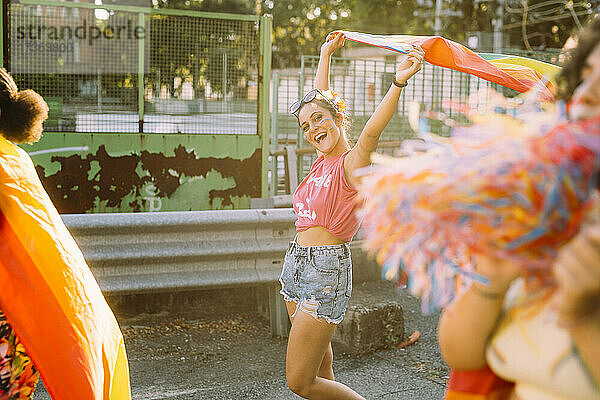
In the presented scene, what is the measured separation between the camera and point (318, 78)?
170 inches

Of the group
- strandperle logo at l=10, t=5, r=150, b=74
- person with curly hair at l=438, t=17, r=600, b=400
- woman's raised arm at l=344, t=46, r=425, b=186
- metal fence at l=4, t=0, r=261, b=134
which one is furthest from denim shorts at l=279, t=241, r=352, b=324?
strandperle logo at l=10, t=5, r=150, b=74

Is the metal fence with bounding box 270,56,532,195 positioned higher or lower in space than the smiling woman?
higher

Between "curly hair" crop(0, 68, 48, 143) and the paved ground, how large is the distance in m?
1.92

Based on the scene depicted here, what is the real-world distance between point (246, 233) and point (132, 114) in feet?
6.70

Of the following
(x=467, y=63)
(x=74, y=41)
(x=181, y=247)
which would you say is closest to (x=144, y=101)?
(x=74, y=41)

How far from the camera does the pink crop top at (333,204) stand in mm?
3691

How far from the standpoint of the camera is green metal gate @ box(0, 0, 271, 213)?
20.7ft

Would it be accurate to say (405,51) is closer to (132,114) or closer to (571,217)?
(571,217)

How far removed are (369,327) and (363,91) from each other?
162 inches

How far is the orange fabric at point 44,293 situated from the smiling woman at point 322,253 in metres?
1.03

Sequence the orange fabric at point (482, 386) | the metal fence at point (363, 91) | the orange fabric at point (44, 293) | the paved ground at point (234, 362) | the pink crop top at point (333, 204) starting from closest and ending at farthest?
the orange fabric at point (482, 386) < the orange fabric at point (44, 293) < the pink crop top at point (333, 204) < the paved ground at point (234, 362) < the metal fence at point (363, 91)

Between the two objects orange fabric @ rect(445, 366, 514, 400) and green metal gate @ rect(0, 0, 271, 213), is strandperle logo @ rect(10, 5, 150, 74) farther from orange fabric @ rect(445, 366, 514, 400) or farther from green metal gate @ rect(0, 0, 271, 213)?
orange fabric @ rect(445, 366, 514, 400)

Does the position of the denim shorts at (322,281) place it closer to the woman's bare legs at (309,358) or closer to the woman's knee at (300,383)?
the woman's bare legs at (309,358)

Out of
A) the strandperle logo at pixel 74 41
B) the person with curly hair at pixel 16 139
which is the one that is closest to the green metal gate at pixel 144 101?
the strandperle logo at pixel 74 41
